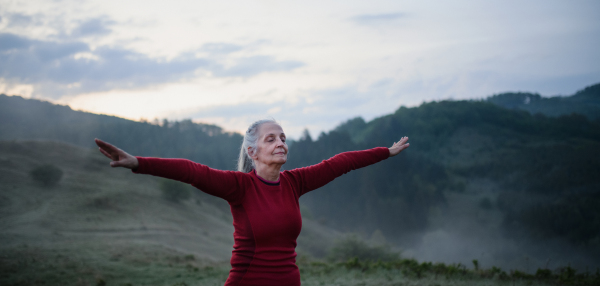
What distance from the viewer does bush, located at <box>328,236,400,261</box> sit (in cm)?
3318

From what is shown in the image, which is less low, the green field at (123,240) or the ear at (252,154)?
the ear at (252,154)

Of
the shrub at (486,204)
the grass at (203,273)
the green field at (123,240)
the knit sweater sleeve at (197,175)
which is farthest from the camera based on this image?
the shrub at (486,204)

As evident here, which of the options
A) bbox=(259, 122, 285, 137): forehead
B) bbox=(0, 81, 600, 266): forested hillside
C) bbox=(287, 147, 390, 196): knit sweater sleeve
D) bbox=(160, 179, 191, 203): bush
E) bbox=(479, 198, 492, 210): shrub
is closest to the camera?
bbox=(259, 122, 285, 137): forehead

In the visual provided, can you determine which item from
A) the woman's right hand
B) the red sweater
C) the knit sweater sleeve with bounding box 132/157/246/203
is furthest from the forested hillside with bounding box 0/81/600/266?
the woman's right hand

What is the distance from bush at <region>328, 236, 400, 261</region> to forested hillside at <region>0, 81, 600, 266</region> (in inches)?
1019

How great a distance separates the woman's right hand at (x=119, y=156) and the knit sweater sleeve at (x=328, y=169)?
4.36 feet

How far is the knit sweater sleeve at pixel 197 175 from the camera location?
2363 millimetres

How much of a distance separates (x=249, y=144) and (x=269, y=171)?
12.9 inches

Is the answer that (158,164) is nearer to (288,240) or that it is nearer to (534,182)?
(288,240)

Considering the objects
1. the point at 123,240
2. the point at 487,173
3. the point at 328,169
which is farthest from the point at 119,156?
the point at 487,173

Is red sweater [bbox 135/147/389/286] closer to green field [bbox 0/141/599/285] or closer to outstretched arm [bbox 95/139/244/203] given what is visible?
outstretched arm [bbox 95/139/244/203]

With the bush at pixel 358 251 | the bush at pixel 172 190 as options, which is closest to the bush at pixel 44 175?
the bush at pixel 172 190

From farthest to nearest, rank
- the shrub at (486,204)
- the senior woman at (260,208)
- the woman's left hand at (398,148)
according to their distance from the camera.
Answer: the shrub at (486,204) < the woman's left hand at (398,148) < the senior woman at (260,208)

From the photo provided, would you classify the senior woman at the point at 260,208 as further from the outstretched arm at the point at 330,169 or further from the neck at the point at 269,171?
the outstretched arm at the point at 330,169
